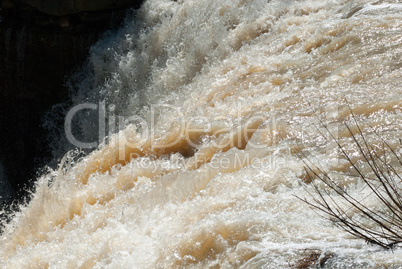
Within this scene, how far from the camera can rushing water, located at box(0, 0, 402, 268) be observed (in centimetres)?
225

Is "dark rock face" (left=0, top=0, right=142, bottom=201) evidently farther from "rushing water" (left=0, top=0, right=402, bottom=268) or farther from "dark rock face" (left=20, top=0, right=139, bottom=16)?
"rushing water" (left=0, top=0, right=402, bottom=268)

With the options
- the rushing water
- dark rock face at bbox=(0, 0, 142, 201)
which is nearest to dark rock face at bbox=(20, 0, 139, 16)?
dark rock face at bbox=(0, 0, 142, 201)

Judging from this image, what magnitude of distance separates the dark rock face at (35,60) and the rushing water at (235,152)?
81.9 inches

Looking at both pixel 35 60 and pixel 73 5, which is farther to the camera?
pixel 35 60

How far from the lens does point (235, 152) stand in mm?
3061

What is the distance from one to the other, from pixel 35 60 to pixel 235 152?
16.7 feet

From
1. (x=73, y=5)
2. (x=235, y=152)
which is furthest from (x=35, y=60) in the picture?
(x=235, y=152)

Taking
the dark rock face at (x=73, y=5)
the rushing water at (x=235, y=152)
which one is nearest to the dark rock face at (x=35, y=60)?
the dark rock face at (x=73, y=5)

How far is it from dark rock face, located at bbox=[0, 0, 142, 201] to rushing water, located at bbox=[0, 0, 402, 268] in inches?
81.9

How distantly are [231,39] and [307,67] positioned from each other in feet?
4.13

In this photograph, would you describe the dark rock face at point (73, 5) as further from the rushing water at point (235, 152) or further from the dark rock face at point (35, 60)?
the rushing water at point (235, 152)

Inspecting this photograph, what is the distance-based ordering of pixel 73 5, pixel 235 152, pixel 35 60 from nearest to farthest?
pixel 235 152 < pixel 73 5 < pixel 35 60

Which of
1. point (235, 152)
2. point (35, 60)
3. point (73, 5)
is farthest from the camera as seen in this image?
point (35, 60)

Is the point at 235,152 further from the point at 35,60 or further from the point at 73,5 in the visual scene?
the point at 35,60
